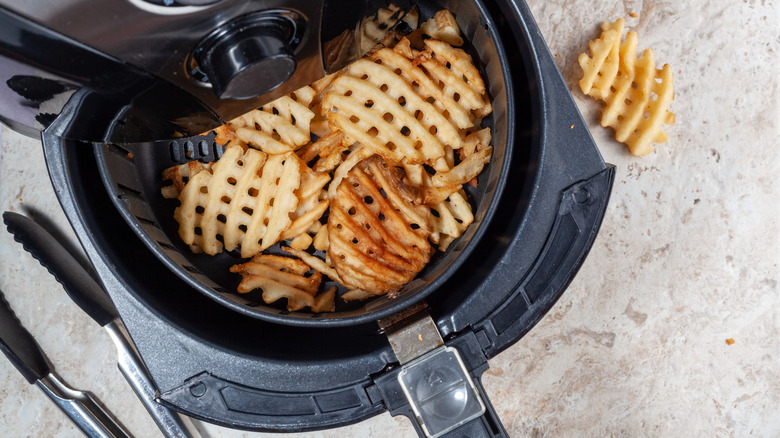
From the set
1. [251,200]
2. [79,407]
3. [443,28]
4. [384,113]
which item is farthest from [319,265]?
[79,407]

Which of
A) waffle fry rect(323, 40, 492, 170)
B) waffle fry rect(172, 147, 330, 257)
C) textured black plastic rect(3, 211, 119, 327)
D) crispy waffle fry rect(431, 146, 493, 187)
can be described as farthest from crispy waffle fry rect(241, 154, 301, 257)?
textured black plastic rect(3, 211, 119, 327)

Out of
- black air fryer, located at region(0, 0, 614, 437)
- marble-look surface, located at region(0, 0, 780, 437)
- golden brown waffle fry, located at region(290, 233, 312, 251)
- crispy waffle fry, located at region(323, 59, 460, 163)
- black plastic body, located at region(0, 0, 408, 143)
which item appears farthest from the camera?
marble-look surface, located at region(0, 0, 780, 437)

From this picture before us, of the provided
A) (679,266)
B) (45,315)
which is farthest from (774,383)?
(45,315)

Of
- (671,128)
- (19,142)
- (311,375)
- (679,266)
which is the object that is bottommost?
(679,266)

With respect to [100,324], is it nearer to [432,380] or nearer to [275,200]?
[275,200]

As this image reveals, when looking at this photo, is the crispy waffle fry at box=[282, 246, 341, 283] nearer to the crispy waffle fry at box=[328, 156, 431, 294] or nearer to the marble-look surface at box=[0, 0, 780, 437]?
the crispy waffle fry at box=[328, 156, 431, 294]

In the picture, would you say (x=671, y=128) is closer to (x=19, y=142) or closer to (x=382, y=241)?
(x=382, y=241)
